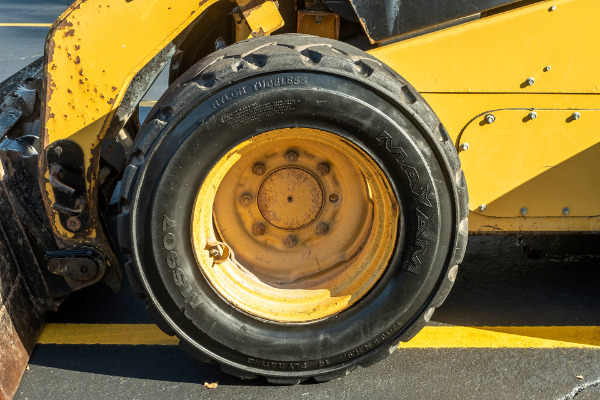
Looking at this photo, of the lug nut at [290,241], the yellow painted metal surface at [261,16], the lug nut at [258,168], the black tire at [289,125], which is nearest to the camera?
the black tire at [289,125]

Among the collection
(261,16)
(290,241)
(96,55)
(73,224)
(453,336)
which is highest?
(261,16)

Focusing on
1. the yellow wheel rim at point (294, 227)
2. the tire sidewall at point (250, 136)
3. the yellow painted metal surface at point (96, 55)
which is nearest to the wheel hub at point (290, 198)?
the yellow wheel rim at point (294, 227)

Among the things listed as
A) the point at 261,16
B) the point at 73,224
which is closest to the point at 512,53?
the point at 261,16

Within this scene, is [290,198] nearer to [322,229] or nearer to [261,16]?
[322,229]

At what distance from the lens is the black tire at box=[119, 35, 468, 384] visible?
245 centimetres

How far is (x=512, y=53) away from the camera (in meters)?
2.67

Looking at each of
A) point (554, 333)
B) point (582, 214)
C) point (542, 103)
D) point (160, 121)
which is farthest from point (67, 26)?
point (554, 333)

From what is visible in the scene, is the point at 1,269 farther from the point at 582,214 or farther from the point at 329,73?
the point at 582,214

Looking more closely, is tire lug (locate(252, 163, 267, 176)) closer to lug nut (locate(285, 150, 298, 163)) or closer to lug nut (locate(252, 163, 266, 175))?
lug nut (locate(252, 163, 266, 175))

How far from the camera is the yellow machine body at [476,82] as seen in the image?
8.50 ft

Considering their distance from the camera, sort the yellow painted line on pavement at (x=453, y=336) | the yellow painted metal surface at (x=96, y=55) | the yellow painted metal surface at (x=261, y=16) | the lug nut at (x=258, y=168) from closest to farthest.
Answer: the yellow painted metal surface at (x=96, y=55) → the yellow painted metal surface at (x=261, y=16) → the lug nut at (x=258, y=168) → the yellow painted line on pavement at (x=453, y=336)

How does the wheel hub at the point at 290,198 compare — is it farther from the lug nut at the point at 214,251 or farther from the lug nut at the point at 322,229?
the lug nut at the point at 214,251

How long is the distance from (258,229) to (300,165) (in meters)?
0.34

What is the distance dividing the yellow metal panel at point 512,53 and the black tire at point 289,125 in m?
0.23
